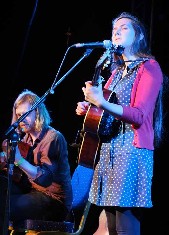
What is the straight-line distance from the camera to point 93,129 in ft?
8.01

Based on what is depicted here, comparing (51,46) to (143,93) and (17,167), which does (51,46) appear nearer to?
(17,167)

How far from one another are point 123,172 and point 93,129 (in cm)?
34

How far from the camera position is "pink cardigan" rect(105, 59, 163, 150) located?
2.20m

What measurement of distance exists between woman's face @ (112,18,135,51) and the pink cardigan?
0.73ft

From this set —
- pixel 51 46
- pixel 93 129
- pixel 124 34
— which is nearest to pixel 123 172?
pixel 93 129

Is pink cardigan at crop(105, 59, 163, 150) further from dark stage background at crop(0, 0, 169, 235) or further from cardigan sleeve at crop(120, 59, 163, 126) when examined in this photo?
dark stage background at crop(0, 0, 169, 235)

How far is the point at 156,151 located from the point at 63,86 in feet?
6.83

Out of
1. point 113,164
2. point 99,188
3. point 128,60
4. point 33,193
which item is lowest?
point 33,193

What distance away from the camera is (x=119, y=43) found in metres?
2.54

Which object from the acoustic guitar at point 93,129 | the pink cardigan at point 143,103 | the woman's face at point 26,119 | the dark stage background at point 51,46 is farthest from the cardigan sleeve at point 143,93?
the dark stage background at point 51,46

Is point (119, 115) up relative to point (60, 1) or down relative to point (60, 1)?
down

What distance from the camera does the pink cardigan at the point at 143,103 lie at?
2203 millimetres

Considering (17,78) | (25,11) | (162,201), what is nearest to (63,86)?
(17,78)

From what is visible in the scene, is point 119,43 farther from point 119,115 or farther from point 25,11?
point 25,11
